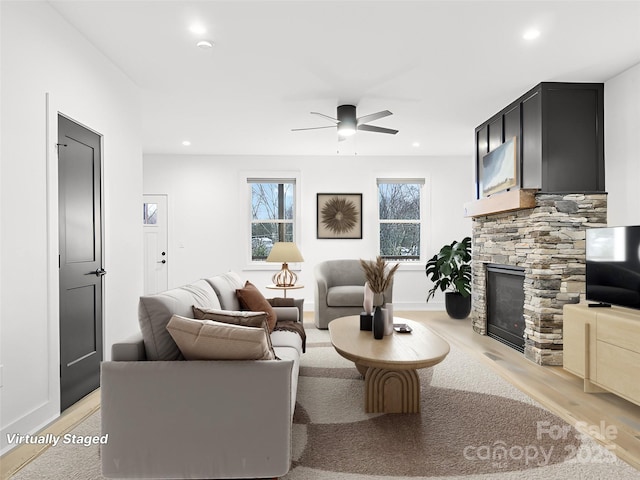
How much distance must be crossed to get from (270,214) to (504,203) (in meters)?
3.96

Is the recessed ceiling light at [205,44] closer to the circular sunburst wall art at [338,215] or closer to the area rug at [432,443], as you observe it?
the area rug at [432,443]

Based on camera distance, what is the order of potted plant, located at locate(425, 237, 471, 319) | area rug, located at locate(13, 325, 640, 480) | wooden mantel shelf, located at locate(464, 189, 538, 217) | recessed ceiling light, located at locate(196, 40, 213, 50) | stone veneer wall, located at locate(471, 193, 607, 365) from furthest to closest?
potted plant, located at locate(425, 237, 471, 319), wooden mantel shelf, located at locate(464, 189, 538, 217), stone veneer wall, located at locate(471, 193, 607, 365), recessed ceiling light, located at locate(196, 40, 213, 50), area rug, located at locate(13, 325, 640, 480)

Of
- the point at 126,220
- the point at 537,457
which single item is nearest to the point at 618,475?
the point at 537,457

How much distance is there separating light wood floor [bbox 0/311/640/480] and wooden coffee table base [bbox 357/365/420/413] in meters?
0.93

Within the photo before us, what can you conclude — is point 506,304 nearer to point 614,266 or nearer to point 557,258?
point 557,258

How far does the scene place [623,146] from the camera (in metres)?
3.56

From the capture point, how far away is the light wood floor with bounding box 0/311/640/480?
219cm

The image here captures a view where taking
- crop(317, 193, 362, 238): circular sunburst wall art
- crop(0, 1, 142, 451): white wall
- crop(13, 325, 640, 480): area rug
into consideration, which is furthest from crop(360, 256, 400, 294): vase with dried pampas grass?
crop(317, 193, 362, 238): circular sunburst wall art

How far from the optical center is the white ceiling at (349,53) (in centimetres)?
265

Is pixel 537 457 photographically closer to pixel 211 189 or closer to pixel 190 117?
pixel 190 117

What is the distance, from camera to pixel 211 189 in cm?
693

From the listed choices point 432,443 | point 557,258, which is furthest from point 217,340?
point 557,258

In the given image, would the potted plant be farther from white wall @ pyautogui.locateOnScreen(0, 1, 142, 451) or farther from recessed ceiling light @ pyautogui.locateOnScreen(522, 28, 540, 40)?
white wall @ pyautogui.locateOnScreen(0, 1, 142, 451)

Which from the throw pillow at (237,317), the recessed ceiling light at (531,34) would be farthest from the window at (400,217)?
the throw pillow at (237,317)
